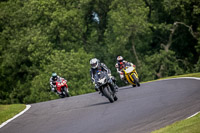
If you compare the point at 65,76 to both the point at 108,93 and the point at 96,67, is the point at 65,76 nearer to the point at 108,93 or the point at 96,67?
the point at 96,67

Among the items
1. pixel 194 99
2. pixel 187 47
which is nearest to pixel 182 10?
pixel 187 47

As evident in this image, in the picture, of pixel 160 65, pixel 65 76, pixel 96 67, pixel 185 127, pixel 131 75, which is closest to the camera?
pixel 185 127

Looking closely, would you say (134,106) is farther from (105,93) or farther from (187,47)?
(187,47)

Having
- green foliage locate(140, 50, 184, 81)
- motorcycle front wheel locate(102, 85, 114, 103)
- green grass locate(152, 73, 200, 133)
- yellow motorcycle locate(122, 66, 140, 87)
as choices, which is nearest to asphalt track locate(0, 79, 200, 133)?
green grass locate(152, 73, 200, 133)

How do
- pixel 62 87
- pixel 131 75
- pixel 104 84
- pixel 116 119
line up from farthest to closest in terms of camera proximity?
pixel 62 87, pixel 131 75, pixel 104 84, pixel 116 119

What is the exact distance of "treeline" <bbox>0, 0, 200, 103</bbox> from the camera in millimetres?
42531

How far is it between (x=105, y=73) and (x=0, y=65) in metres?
34.4

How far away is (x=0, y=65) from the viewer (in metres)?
47.3

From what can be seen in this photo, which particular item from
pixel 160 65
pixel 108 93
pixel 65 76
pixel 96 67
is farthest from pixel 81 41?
pixel 108 93

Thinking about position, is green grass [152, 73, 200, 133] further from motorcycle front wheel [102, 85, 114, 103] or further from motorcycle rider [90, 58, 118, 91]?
motorcycle rider [90, 58, 118, 91]

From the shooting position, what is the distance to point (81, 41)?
50938 mm

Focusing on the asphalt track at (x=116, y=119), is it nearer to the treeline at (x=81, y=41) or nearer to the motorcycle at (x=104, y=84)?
the motorcycle at (x=104, y=84)

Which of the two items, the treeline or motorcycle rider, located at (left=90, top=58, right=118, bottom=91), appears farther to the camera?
the treeline

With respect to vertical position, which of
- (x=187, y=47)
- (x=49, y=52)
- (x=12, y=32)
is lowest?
(x=187, y=47)
